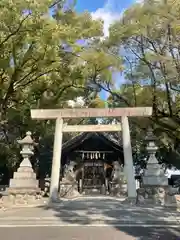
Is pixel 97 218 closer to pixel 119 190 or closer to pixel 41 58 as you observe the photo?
pixel 41 58

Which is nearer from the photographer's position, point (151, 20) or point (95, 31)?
point (151, 20)

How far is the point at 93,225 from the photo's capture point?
9805 millimetres

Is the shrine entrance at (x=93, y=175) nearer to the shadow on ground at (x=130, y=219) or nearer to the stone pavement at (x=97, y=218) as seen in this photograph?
the shadow on ground at (x=130, y=219)

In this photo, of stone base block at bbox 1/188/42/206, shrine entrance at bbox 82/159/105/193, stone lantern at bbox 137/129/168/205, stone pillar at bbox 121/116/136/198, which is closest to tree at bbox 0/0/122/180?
stone pillar at bbox 121/116/136/198

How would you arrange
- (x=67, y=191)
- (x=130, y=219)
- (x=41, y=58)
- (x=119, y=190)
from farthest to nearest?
(x=119, y=190)
(x=67, y=191)
(x=41, y=58)
(x=130, y=219)

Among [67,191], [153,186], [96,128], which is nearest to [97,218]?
[153,186]

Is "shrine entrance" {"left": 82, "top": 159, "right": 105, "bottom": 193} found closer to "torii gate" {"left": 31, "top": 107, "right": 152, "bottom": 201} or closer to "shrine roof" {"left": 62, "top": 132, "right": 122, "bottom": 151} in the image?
"shrine roof" {"left": 62, "top": 132, "right": 122, "bottom": 151}

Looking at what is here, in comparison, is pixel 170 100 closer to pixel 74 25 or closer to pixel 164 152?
pixel 74 25

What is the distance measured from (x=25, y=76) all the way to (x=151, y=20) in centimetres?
689

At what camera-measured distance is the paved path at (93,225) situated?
26.7ft

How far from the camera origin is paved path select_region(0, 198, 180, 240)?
812 centimetres

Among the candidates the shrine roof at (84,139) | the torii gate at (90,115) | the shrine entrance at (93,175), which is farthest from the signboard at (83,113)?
the shrine entrance at (93,175)

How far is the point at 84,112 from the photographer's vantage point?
653 inches

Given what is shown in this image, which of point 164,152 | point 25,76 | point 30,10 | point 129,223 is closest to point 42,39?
point 30,10
